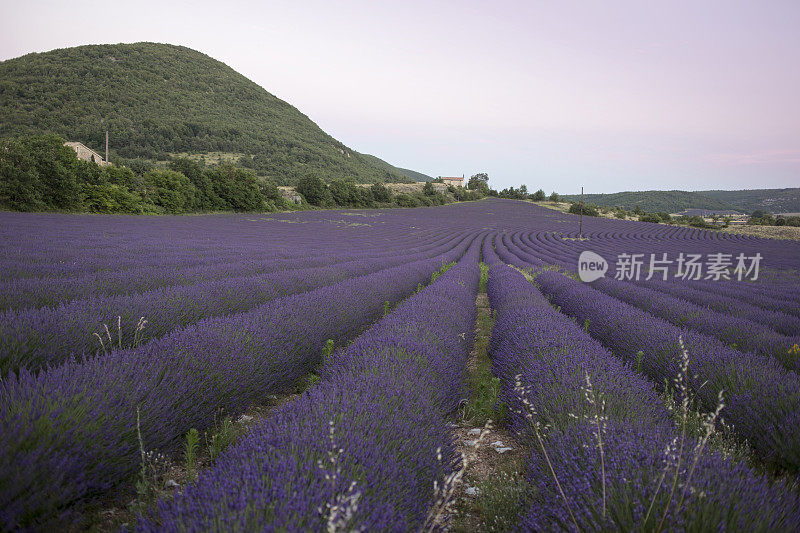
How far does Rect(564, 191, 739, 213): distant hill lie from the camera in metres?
Answer: 97.8

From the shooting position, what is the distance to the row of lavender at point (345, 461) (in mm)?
1014

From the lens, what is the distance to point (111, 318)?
2.88 m

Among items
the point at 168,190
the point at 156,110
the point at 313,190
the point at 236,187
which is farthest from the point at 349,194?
the point at 156,110

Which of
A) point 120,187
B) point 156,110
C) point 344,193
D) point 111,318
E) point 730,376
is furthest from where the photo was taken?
point 156,110

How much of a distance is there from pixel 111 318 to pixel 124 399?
1.59m

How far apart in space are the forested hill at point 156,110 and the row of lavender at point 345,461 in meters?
60.8

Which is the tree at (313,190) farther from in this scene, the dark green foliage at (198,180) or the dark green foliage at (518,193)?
the dark green foliage at (518,193)

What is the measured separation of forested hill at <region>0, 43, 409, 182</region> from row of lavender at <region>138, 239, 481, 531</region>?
199 feet

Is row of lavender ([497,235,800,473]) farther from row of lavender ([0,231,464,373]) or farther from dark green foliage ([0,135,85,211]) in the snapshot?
dark green foliage ([0,135,85,211])

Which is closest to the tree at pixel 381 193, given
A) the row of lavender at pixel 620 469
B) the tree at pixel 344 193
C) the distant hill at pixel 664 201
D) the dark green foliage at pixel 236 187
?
the tree at pixel 344 193

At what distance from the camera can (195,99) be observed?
7512 cm

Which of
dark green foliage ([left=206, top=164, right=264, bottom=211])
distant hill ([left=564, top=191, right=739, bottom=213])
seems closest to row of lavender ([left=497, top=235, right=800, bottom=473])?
dark green foliage ([left=206, top=164, right=264, bottom=211])

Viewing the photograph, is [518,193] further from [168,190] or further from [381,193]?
[168,190]

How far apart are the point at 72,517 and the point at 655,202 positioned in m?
128
